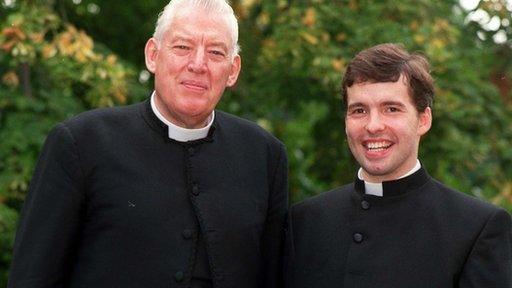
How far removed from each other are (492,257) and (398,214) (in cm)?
39

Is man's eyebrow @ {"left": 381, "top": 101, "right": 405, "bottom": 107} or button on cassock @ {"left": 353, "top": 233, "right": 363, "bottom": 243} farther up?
man's eyebrow @ {"left": 381, "top": 101, "right": 405, "bottom": 107}

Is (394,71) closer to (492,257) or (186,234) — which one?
(492,257)

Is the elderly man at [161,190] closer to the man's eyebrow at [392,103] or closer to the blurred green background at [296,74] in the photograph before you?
the man's eyebrow at [392,103]

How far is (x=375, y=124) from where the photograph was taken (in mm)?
3455

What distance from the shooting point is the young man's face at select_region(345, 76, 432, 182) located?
11.4 feet

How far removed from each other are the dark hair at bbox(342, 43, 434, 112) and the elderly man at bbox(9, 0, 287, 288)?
1.52ft

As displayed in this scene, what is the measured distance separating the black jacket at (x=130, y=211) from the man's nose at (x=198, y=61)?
0.87 feet

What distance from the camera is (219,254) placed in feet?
11.7

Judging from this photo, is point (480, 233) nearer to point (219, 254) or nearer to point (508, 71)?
point (219, 254)

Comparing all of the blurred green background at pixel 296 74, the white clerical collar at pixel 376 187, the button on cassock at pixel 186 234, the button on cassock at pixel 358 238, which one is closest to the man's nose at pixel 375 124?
the white clerical collar at pixel 376 187

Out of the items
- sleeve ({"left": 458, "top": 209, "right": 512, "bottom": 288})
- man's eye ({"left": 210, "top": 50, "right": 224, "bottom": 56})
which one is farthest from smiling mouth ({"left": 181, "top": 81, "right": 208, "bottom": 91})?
sleeve ({"left": 458, "top": 209, "right": 512, "bottom": 288})

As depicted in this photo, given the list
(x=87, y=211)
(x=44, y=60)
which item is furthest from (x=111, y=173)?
(x=44, y=60)

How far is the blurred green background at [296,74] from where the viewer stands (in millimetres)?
6027

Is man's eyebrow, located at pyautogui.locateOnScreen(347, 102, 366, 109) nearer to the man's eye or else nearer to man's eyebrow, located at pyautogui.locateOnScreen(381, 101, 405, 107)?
man's eyebrow, located at pyautogui.locateOnScreen(381, 101, 405, 107)
